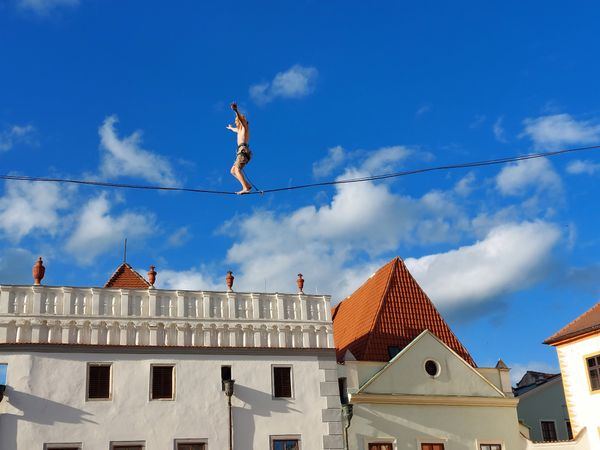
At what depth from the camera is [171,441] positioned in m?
23.9

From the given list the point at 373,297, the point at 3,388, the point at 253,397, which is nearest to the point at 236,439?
the point at 253,397

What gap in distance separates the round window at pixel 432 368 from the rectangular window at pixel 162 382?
9331mm

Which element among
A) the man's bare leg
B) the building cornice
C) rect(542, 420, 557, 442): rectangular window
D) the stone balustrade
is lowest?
rect(542, 420, 557, 442): rectangular window

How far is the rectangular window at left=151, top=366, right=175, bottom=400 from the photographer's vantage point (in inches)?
961

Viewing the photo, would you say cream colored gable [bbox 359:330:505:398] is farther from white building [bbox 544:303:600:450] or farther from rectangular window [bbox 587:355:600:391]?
rectangular window [bbox 587:355:600:391]

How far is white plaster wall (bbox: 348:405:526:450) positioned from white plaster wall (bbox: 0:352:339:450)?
→ 156cm

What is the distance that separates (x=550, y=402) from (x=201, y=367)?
17018 mm

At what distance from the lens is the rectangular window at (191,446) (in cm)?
2400

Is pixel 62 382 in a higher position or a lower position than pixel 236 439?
higher

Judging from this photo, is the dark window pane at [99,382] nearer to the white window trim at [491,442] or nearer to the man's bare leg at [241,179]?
the man's bare leg at [241,179]

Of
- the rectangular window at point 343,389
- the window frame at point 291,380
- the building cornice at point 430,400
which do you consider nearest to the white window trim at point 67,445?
the window frame at point 291,380

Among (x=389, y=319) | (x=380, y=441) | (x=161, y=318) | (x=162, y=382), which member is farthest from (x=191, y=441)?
(x=389, y=319)

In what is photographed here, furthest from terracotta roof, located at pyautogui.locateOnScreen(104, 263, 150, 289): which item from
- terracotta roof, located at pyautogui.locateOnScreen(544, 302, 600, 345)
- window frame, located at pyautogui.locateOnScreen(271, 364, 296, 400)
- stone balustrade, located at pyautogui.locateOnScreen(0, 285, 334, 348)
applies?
terracotta roof, located at pyautogui.locateOnScreen(544, 302, 600, 345)

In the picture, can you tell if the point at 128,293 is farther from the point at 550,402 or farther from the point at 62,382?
the point at 550,402
